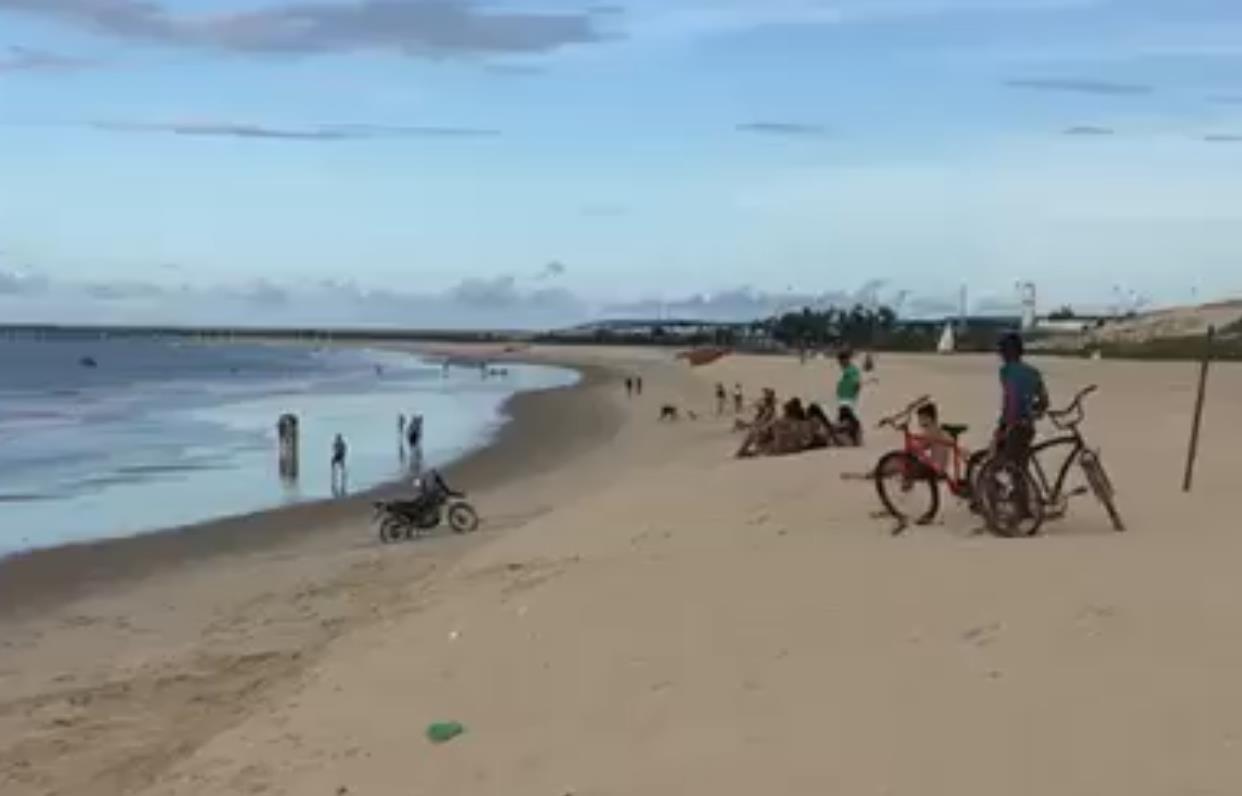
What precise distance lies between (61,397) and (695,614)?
224ft

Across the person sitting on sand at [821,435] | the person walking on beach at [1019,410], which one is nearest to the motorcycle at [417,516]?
the person sitting on sand at [821,435]

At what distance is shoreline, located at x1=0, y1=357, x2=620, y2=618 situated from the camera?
18.6 metres

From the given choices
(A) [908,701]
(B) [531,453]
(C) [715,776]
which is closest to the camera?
(C) [715,776]

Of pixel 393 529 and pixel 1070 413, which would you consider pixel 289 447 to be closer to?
pixel 393 529

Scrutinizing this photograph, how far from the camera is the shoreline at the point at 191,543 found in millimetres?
18562

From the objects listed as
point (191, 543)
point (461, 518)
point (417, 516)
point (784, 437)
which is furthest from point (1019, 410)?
point (191, 543)

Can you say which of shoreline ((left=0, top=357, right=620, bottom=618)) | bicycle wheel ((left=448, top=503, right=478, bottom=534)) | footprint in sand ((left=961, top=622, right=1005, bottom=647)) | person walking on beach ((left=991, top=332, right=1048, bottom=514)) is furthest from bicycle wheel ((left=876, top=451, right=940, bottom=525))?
bicycle wheel ((left=448, top=503, right=478, bottom=534))

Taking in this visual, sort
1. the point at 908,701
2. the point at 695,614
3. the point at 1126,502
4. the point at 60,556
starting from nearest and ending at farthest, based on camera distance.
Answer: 1. the point at 908,701
2. the point at 695,614
3. the point at 1126,502
4. the point at 60,556

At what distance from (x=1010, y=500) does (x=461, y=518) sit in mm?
10847

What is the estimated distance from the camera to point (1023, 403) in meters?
12.7

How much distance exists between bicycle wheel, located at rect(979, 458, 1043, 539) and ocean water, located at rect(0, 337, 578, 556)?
13.7 meters

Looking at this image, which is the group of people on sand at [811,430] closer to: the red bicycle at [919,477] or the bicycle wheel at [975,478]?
the red bicycle at [919,477]

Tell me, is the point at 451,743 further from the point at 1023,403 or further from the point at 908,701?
the point at 1023,403

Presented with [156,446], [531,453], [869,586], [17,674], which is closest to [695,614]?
[869,586]
